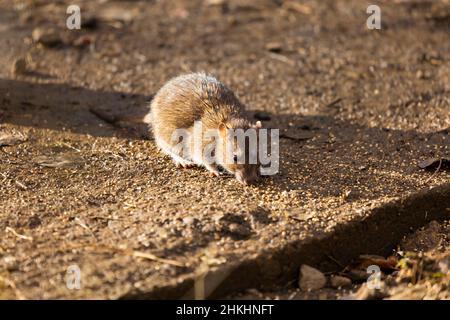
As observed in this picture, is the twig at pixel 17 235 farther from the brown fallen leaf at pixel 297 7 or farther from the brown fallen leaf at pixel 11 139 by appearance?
the brown fallen leaf at pixel 297 7

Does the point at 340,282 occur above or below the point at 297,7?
below

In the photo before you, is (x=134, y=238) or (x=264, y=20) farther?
(x=264, y=20)

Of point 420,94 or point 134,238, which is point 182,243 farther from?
point 420,94

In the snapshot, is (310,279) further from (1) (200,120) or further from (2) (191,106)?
(2) (191,106)

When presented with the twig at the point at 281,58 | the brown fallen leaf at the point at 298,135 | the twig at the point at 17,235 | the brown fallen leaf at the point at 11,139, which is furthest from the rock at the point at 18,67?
the twig at the point at 17,235

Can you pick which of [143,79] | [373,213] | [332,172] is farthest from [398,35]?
[373,213]

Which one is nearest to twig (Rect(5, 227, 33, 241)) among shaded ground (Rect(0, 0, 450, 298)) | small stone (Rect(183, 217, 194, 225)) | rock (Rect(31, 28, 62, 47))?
shaded ground (Rect(0, 0, 450, 298))

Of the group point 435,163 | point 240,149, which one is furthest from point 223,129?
point 435,163
